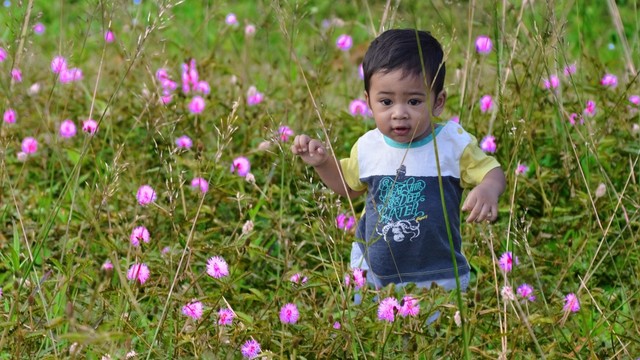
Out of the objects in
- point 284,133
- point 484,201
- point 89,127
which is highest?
point 284,133

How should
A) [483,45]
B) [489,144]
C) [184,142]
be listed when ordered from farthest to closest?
1. [483,45]
2. [184,142]
3. [489,144]

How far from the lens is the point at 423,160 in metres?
2.13

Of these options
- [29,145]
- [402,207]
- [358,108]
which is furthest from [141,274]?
[358,108]

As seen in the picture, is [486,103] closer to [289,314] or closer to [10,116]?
[289,314]

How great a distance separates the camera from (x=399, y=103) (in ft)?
6.81

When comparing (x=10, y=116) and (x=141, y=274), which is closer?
(x=141, y=274)

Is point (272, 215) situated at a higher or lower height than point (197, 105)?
lower

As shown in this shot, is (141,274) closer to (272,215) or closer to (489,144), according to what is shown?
(272,215)

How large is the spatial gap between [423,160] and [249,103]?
1373 millimetres

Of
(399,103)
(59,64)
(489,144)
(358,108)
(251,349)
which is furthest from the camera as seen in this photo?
(358,108)

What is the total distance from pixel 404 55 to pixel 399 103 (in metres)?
0.10

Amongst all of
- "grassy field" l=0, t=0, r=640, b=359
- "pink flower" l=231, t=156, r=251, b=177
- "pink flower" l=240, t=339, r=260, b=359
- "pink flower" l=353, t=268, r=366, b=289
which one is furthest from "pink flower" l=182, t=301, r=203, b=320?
"pink flower" l=231, t=156, r=251, b=177

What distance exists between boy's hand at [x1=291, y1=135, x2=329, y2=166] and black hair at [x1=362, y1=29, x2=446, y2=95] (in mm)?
164

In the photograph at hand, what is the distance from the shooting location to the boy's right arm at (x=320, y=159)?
211 cm
